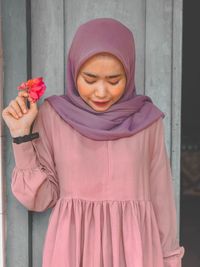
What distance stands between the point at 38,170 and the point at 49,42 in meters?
0.50

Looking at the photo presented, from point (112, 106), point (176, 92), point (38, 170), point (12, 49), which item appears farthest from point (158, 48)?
point (38, 170)

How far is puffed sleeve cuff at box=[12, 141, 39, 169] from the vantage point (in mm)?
1468

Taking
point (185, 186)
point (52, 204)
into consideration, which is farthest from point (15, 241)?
point (185, 186)

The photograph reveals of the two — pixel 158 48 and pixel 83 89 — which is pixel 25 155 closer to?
pixel 83 89

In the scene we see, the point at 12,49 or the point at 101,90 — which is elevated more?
the point at 12,49

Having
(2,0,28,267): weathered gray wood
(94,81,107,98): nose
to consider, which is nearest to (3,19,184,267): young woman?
(94,81,107,98): nose

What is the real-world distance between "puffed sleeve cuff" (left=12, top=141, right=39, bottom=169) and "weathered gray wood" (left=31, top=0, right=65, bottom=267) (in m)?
0.32

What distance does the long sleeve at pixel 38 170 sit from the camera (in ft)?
4.86

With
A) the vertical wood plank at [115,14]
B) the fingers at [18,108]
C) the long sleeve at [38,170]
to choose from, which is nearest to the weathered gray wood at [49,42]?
the vertical wood plank at [115,14]

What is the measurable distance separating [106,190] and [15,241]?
0.45 metres

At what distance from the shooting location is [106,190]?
149 centimetres

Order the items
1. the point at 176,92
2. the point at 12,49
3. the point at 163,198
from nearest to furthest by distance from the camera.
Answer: the point at 163,198
the point at 12,49
the point at 176,92

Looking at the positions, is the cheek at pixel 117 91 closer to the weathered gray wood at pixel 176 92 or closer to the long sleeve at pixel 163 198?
the long sleeve at pixel 163 198

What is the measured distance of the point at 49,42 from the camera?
5.75 ft
